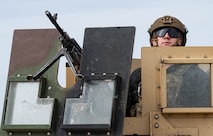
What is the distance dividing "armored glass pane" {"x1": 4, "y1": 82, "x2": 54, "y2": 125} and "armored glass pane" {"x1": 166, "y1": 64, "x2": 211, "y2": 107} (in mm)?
1144

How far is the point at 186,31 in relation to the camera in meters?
8.31

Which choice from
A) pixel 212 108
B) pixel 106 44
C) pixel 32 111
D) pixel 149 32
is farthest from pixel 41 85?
pixel 149 32

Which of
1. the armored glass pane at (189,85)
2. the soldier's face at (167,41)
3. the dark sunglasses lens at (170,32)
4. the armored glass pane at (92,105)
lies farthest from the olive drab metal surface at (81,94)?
the dark sunglasses lens at (170,32)

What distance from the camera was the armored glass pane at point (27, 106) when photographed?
6.54 meters

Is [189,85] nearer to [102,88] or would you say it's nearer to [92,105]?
[102,88]

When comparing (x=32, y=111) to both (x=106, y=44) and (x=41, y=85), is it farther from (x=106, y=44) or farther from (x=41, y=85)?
(x=106, y=44)

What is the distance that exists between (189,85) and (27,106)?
4.98 ft

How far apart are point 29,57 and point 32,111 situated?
0.67 m

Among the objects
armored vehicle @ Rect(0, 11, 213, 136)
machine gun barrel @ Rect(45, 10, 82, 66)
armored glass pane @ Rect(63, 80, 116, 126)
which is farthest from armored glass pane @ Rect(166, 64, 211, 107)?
machine gun barrel @ Rect(45, 10, 82, 66)

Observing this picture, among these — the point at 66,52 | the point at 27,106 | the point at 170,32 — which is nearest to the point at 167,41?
the point at 170,32

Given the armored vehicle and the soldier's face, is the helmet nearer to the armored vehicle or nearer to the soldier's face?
the soldier's face

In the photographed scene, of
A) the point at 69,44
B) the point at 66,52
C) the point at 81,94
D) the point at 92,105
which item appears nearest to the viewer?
the point at 92,105

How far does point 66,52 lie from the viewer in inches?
266

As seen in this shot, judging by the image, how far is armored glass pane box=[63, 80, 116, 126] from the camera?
628cm
